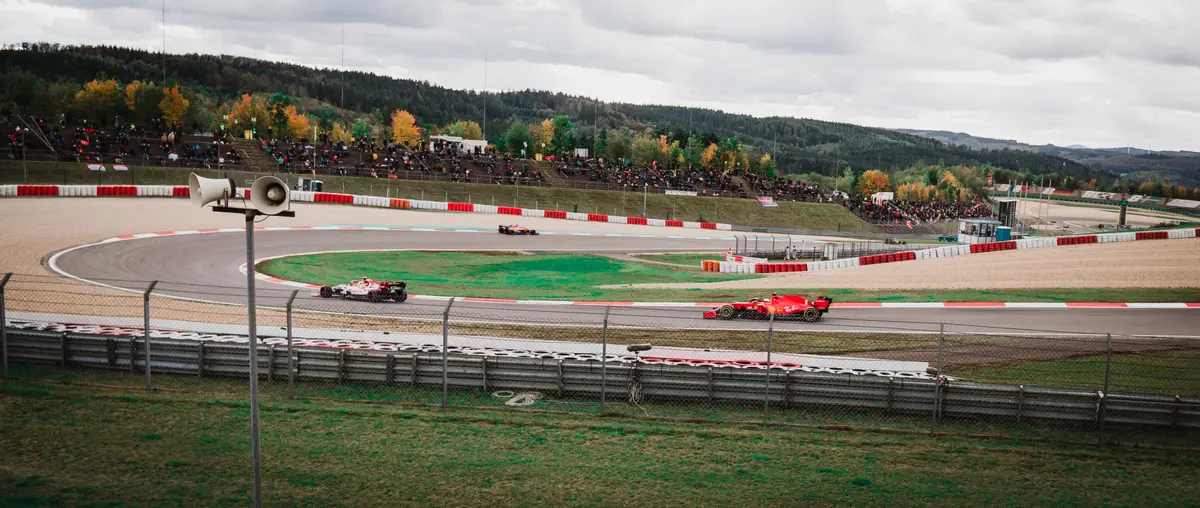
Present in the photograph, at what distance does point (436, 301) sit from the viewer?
98.9 ft

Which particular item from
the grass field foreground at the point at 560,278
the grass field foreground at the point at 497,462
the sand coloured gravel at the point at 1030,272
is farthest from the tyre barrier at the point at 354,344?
the sand coloured gravel at the point at 1030,272

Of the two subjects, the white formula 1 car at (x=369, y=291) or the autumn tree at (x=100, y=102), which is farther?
the autumn tree at (x=100, y=102)

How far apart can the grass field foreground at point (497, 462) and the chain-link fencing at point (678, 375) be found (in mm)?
842

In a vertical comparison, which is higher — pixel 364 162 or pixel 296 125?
pixel 296 125

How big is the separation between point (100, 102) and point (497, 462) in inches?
5383

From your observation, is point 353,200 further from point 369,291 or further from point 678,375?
point 678,375

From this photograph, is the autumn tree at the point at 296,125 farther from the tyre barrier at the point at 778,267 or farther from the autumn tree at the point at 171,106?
the tyre barrier at the point at 778,267

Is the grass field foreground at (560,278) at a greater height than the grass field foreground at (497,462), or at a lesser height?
lesser

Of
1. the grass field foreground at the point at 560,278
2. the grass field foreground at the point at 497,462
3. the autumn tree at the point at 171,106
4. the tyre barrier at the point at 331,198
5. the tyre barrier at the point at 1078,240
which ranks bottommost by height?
the grass field foreground at the point at 560,278

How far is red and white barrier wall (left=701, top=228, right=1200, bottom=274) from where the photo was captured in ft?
152

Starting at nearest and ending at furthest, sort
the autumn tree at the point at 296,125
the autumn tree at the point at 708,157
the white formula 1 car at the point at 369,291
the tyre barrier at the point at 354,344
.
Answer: the tyre barrier at the point at 354,344 → the white formula 1 car at the point at 369,291 → the autumn tree at the point at 296,125 → the autumn tree at the point at 708,157

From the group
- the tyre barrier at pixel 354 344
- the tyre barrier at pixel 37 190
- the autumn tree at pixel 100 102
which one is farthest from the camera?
the autumn tree at pixel 100 102

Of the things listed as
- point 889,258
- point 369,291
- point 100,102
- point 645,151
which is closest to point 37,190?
point 369,291

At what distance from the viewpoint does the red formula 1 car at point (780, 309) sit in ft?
84.6
